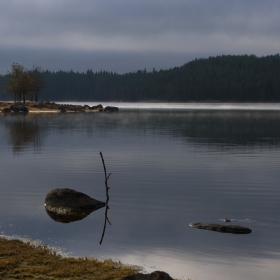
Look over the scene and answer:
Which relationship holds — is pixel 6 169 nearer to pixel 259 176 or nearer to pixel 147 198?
pixel 147 198

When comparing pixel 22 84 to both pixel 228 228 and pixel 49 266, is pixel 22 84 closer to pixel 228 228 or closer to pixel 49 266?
pixel 228 228

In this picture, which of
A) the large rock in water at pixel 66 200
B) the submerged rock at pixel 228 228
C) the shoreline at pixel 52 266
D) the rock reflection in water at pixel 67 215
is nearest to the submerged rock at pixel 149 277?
the shoreline at pixel 52 266

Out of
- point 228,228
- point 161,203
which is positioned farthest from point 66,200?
point 228,228

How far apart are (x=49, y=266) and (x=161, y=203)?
390 inches

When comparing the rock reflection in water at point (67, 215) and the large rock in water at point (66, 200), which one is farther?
the large rock in water at point (66, 200)

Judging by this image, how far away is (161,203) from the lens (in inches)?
882

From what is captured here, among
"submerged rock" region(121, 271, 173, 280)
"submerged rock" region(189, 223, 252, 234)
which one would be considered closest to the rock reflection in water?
"submerged rock" region(189, 223, 252, 234)

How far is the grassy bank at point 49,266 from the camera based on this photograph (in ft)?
40.8

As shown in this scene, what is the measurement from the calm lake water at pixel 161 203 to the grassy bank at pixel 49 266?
3.57 ft

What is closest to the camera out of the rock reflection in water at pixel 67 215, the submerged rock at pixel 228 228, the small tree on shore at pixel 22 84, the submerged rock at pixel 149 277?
the submerged rock at pixel 149 277

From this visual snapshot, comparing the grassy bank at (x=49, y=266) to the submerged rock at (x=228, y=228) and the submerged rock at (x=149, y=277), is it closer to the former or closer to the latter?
the submerged rock at (x=149, y=277)

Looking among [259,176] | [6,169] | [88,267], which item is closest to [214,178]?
[259,176]

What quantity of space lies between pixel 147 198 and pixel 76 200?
4.04 metres

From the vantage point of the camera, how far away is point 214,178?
29.4 meters
